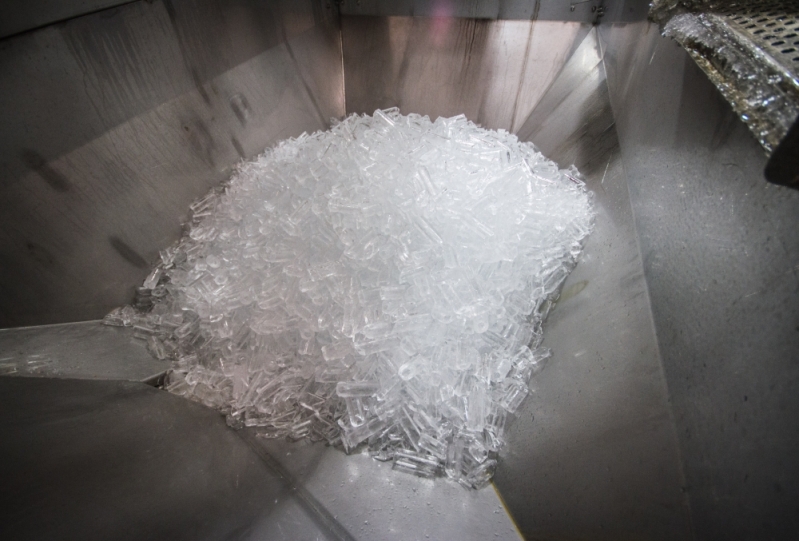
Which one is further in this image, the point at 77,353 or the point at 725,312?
the point at 77,353

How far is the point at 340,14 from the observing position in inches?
97.2

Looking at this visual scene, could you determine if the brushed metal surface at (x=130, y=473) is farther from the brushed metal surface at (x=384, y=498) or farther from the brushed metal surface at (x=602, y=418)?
the brushed metal surface at (x=602, y=418)

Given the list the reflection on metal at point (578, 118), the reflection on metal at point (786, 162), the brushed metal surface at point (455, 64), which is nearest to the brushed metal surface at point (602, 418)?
the reflection on metal at point (578, 118)

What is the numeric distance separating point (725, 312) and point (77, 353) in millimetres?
1635

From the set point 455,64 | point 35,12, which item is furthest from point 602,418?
point 455,64

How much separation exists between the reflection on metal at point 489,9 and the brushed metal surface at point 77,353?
2.12 m

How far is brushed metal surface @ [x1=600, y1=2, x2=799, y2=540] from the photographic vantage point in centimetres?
58

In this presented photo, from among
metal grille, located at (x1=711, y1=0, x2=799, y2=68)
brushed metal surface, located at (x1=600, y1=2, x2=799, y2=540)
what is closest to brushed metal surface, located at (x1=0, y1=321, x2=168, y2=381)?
brushed metal surface, located at (x1=600, y1=2, x2=799, y2=540)

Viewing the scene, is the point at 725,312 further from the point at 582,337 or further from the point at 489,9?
the point at 489,9

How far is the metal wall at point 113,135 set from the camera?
1.19m

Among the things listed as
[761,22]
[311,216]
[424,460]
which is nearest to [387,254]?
[311,216]

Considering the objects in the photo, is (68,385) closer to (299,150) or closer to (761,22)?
(299,150)

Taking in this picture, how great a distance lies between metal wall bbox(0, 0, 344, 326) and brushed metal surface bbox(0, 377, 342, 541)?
425 millimetres

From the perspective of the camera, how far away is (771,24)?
853 millimetres
